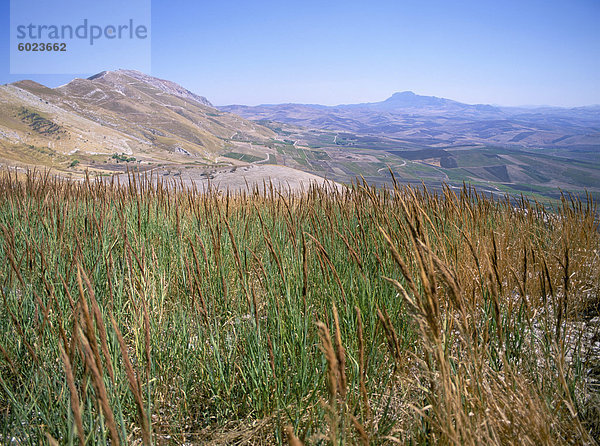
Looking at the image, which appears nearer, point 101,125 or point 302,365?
point 302,365

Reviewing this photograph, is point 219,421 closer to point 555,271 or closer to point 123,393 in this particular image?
point 123,393

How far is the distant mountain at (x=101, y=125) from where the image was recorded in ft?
190

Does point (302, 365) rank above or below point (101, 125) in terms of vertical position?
below

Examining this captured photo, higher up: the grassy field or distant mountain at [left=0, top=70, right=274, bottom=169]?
distant mountain at [left=0, top=70, right=274, bottom=169]

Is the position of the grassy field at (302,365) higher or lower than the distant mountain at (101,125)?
lower

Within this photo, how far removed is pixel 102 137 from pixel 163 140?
32970 millimetres

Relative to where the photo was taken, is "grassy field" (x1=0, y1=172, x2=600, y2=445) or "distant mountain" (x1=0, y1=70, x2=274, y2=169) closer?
"grassy field" (x1=0, y1=172, x2=600, y2=445)

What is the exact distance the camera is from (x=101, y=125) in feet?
288

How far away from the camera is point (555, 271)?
105 inches

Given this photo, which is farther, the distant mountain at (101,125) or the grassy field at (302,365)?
the distant mountain at (101,125)

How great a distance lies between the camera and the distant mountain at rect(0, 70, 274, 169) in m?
57.8

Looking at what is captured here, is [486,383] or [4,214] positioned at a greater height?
[4,214]

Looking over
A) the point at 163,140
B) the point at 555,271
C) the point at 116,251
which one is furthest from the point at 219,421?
the point at 163,140

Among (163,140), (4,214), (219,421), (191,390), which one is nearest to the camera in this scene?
(219,421)
